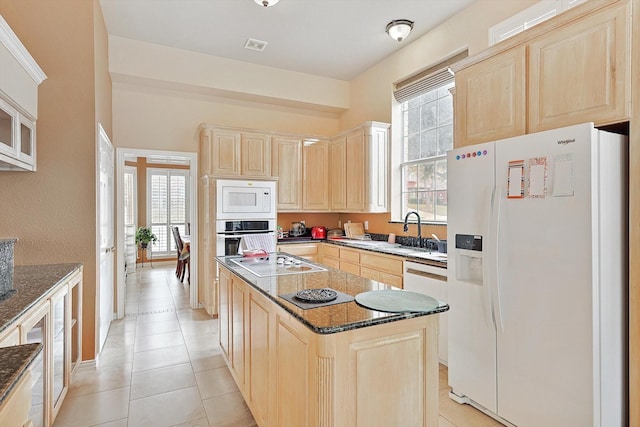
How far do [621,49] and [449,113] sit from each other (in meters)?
2.02

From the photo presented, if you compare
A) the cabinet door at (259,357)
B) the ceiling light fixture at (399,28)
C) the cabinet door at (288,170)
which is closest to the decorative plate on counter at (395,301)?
the cabinet door at (259,357)

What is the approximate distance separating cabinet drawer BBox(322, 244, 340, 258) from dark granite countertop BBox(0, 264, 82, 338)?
2688 millimetres

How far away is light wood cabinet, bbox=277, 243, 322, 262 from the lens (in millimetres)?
4520

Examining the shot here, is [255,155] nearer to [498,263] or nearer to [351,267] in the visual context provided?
[351,267]

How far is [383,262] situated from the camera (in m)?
3.52

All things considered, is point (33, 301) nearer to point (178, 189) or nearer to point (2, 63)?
point (2, 63)

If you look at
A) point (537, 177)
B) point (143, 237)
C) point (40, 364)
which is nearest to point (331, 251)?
point (537, 177)

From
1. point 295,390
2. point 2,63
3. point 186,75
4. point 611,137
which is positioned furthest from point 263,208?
point 611,137

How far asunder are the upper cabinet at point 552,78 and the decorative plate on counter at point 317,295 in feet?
5.10

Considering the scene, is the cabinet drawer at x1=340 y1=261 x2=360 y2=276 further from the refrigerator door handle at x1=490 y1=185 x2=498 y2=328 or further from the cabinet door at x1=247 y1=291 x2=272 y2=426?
the cabinet door at x1=247 y1=291 x2=272 y2=426

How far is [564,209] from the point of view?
5.88 feet

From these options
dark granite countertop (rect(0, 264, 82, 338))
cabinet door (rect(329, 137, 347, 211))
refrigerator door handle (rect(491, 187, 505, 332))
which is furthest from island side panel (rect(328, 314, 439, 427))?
cabinet door (rect(329, 137, 347, 211))

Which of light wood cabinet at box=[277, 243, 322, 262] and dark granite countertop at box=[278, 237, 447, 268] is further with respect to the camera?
light wood cabinet at box=[277, 243, 322, 262]

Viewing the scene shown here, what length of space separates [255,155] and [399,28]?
226cm
